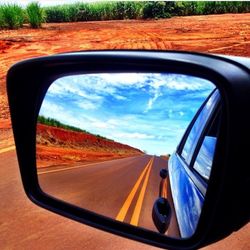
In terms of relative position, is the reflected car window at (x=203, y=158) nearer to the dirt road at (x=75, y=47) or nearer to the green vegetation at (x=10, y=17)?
the dirt road at (x=75, y=47)

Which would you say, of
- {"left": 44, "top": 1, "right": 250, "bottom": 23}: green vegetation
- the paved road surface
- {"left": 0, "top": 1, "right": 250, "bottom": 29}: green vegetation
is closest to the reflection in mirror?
the paved road surface

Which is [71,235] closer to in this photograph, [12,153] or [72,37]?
[12,153]

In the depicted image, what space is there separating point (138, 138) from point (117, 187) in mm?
257

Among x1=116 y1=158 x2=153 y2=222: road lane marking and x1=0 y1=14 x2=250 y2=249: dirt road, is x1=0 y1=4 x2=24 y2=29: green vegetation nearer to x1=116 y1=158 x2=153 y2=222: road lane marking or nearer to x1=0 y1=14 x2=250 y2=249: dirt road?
x1=0 y1=14 x2=250 y2=249: dirt road

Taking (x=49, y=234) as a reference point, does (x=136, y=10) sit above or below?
below

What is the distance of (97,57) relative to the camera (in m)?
1.45

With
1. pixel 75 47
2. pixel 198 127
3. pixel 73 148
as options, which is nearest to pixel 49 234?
pixel 73 148

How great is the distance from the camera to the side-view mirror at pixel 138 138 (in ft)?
3.78

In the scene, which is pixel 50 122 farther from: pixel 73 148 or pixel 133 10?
pixel 133 10

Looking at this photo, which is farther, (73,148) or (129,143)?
(73,148)

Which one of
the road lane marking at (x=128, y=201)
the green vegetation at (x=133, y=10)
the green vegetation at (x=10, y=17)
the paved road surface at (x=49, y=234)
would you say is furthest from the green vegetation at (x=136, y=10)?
the road lane marking at (x=128, y=201)

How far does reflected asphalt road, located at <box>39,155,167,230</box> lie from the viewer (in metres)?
1.48

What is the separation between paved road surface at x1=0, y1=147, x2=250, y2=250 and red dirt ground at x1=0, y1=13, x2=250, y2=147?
520 inches

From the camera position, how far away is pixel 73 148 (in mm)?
1921
